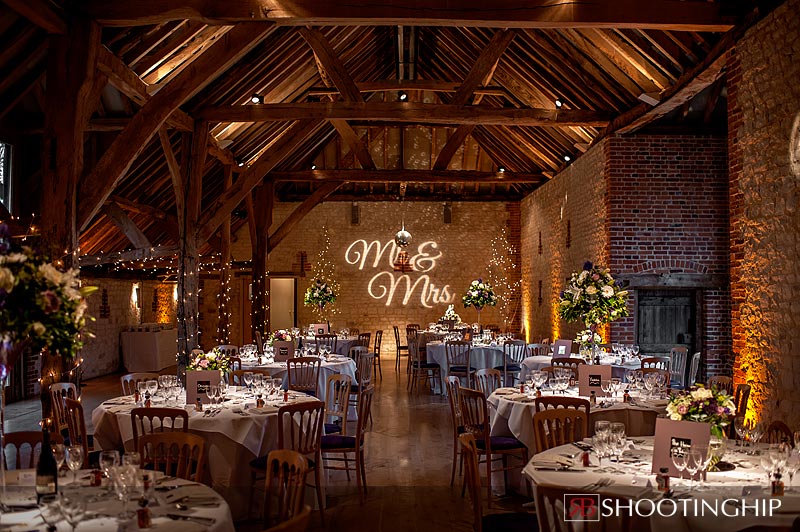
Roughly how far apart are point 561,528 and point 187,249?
26.4ft

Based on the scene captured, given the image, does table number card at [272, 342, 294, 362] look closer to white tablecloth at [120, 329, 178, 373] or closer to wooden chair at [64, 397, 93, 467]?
wooden chair at [64, 397, 93, 467]

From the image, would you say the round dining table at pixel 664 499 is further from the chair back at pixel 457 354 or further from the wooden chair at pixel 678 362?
the chair back at pixel 457 354

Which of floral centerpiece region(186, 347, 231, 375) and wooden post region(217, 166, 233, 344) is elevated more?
wooden post region(217, 166, 233, 344)

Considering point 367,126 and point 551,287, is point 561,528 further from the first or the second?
point 367,126

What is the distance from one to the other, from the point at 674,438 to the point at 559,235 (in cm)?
1026

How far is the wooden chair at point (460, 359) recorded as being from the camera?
10.7 meters

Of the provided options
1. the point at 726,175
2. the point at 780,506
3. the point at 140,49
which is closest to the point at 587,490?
the point at 780,506

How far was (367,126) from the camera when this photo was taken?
54.6 ft

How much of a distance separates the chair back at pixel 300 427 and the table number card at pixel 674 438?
8.07 ft

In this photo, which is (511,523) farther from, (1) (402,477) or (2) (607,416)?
(1) (402,477)

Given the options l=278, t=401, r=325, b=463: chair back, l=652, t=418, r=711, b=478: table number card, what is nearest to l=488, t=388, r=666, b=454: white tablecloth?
l=278, t=401, r=325, b=463: chair back

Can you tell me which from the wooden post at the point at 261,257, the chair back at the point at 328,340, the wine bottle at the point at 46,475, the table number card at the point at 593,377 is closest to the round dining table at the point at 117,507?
the wine bottle at the point at 46,475

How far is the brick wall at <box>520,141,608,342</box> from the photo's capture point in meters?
10.7

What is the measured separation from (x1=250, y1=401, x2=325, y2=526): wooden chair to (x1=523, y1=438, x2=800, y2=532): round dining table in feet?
6.42
